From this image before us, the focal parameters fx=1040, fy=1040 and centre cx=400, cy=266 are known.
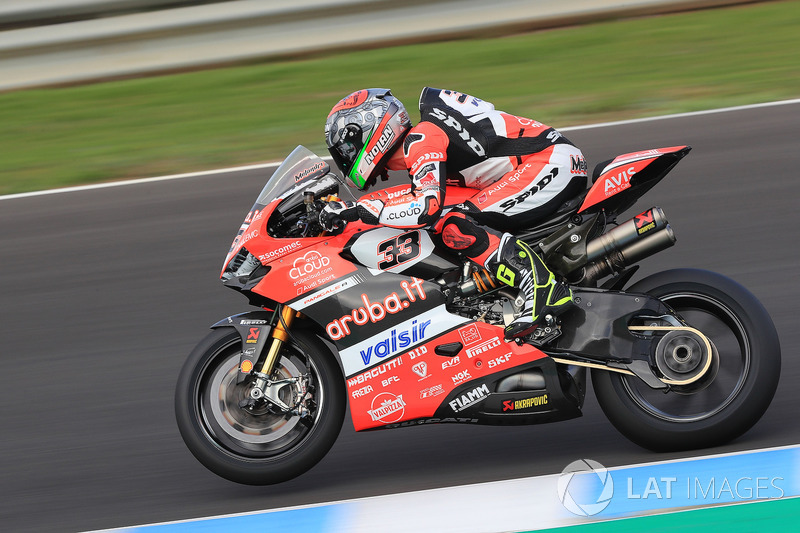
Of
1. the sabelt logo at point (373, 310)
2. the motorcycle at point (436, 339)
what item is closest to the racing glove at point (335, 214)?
the motorcycle at point (436, 339)

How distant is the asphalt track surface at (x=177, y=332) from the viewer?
4770mm

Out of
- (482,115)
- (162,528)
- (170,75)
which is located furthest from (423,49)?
(162,528)

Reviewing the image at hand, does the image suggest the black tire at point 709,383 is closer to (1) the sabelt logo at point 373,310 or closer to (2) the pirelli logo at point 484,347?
(2) the pirelli logo at point 484,347

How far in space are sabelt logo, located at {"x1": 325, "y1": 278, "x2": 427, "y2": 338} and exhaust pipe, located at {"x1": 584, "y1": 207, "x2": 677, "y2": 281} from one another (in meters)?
0.81

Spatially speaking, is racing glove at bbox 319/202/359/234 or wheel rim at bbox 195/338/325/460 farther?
wheel rim at bbox 195/338/325/460

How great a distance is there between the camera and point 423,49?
12.4 m

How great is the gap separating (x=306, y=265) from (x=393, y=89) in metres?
6.70

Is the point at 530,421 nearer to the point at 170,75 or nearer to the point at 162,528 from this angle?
the point at 162,528

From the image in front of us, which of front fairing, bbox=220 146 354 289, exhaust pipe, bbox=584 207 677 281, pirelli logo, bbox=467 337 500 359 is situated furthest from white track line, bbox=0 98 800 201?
pirelli logo, bbox=467 337 500 359

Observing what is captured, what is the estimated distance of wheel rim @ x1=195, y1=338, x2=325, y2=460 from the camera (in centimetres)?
469

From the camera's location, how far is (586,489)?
415 centimetres

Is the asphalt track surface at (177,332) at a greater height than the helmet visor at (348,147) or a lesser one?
lesser

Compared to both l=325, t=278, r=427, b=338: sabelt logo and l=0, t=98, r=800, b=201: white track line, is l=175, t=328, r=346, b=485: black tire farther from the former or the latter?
l=0, t=98, r=800, b=201: white track line

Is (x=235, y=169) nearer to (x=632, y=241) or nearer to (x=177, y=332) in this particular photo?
(x=177, y=332)
